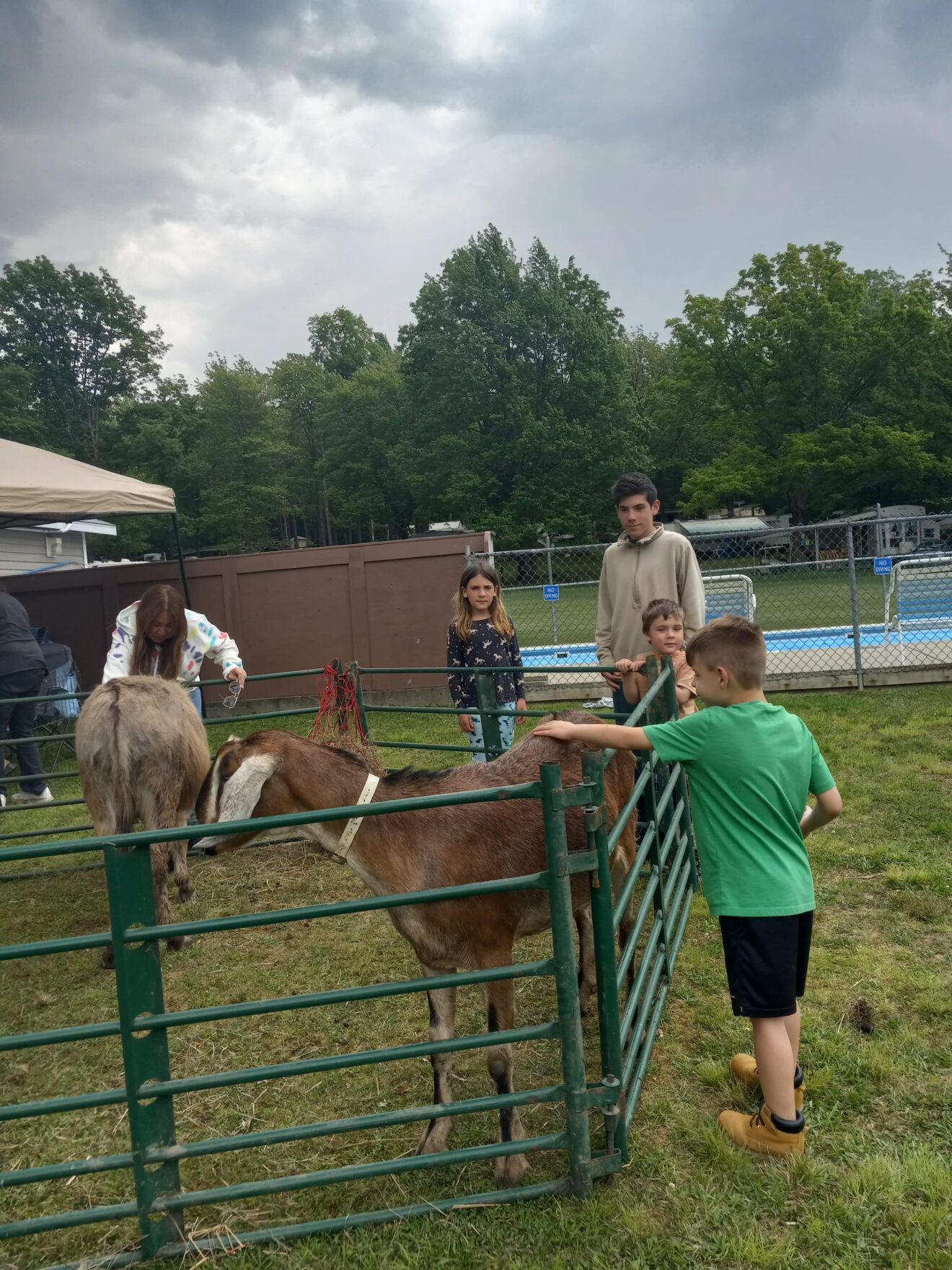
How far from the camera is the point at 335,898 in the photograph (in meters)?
4.93

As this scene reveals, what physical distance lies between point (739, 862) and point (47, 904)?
182 inches

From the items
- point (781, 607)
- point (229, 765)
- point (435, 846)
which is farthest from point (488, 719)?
point (781, 607)

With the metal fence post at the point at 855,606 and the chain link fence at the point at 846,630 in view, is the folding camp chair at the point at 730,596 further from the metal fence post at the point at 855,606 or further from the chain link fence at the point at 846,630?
the metal fence post at the point at 855,606

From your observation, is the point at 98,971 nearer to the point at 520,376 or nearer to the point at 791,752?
the point at 791,752

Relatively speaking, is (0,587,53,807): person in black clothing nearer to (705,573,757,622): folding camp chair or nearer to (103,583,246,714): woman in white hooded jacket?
(103,583,246,714): woman in white hooded jacket

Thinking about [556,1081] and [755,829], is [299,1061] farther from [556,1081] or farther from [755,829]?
[755,829]

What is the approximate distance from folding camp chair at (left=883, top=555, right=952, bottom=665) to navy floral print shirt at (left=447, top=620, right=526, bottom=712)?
645 cm

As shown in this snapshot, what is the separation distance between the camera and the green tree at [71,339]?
45.9 meters

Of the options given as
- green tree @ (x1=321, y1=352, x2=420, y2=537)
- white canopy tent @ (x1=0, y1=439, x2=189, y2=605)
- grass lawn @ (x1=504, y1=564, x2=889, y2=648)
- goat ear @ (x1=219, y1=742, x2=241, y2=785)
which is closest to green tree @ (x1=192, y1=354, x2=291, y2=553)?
green tree @ (x1=321, y1=352, x2=420, y2=537)

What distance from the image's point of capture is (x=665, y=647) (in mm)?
4000

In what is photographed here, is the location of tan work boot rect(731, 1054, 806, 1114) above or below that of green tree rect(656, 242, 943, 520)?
below

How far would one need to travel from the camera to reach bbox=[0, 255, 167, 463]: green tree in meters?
45.9

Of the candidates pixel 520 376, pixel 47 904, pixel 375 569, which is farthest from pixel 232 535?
pixel 47 904

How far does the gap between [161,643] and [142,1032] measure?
10.6 feet
